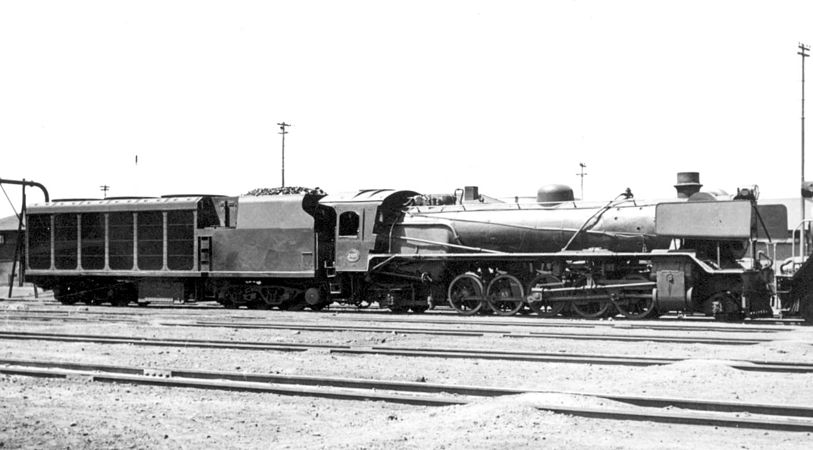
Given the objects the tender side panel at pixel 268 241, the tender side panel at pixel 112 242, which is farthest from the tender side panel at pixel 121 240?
the tender side panel at pixel 268 241

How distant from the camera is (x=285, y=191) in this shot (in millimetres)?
21984

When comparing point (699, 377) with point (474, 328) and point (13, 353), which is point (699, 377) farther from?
point (13, 353)

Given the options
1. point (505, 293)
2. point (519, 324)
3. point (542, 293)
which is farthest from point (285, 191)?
point (519, 324)

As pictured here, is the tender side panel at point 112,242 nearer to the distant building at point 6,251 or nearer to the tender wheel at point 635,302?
the tender wheel at point 635,302

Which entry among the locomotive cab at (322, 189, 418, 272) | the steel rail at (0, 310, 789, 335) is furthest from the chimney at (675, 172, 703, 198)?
the locomotive cab at (322, 189, 418, 272)

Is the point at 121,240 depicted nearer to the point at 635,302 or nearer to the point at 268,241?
the point at 268,241

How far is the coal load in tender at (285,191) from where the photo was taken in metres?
21.7

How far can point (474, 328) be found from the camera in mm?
15219

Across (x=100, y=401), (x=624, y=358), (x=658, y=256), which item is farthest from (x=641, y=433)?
(x=658, y=256)

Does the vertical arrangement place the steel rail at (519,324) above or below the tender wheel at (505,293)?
below

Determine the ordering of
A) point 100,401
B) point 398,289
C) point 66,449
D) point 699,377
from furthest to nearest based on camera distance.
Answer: point 398,289 < point 699,377 < point 100,401 < point 66,449

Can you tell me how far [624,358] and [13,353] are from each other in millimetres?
8124

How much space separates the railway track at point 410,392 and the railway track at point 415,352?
2.46 m

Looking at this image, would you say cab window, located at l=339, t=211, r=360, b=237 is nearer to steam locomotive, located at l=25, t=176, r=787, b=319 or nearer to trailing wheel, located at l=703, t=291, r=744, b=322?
steam locomotive, located at l=25, t=176, r=787, b=319
